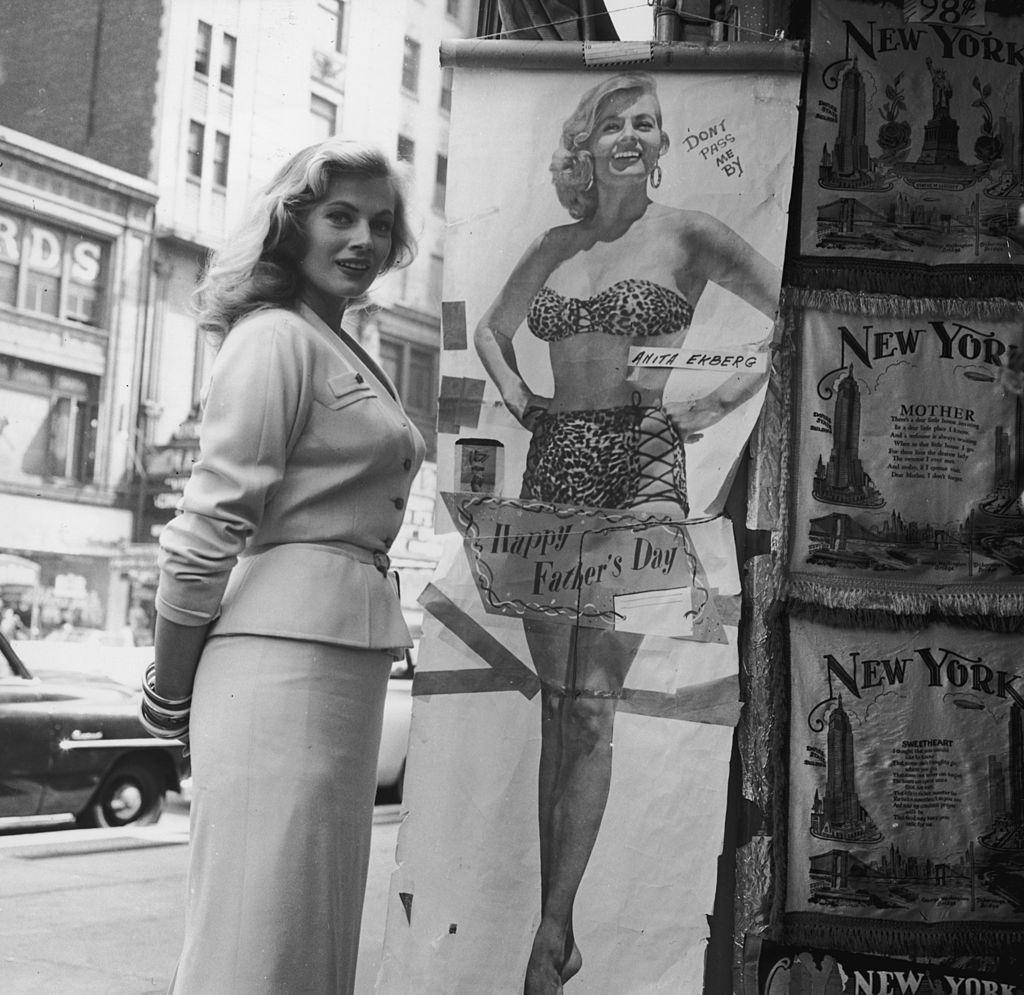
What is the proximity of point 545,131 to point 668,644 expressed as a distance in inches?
36.6

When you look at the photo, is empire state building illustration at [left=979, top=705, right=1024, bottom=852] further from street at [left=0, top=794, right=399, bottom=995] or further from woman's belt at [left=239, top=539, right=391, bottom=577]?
street at [left=0, top=794, right=399, bottom=995]

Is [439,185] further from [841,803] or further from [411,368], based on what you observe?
[841,803]

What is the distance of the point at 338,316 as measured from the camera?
6.07 feet

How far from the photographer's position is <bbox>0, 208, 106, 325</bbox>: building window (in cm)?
738

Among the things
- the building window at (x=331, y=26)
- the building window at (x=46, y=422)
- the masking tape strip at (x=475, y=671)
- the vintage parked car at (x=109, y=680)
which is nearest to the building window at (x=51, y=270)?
the building window at (x=46, y=422)

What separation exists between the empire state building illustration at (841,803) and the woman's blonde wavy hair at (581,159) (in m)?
1.01

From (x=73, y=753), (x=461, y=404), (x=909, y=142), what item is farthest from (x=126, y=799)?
(x=909, y=142)

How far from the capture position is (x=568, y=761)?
2162 mm

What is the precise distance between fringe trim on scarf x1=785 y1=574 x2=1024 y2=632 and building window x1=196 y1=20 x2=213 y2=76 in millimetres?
6684

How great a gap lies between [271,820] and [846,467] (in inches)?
45.3

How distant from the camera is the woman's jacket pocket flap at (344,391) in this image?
1688 millimetres

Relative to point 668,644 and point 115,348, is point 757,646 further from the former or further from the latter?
point 115,348

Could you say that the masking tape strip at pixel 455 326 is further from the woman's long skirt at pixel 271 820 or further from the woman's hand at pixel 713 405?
the woman's long skirt at pixel 271 820

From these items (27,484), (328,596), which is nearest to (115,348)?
(27,484)
